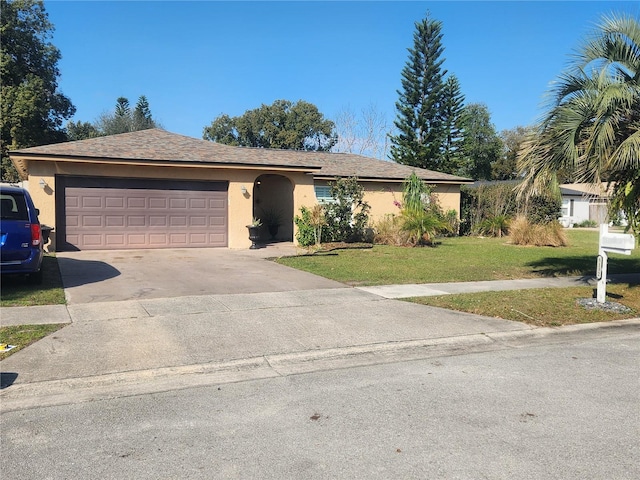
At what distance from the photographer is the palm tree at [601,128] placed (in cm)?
930

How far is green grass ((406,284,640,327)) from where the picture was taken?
8.38m

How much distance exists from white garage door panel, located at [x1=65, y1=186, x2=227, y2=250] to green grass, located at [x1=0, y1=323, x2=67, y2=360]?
10.4m

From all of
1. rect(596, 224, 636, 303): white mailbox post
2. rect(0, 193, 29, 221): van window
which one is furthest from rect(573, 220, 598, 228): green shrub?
rect(0, 193, 29, 221): van window

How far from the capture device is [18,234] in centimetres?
897

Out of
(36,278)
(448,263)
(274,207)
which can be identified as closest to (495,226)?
(274,207)

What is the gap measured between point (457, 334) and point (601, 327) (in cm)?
264

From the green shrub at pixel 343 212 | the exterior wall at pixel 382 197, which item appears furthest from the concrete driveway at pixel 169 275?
the exterior wall at pixel 382 197

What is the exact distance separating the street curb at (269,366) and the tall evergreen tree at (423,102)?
1322 inches

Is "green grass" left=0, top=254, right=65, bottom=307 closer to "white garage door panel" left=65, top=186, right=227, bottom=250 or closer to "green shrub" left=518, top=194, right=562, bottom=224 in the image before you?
"white garage door panel" left=65, top=186, right=227, bottom=250

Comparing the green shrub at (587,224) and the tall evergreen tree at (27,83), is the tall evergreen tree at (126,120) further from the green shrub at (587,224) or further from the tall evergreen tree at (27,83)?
the green shrub at (587,224)

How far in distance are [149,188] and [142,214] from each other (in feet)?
3.04

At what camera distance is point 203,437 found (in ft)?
13.1

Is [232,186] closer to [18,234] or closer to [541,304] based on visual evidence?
[18,234]

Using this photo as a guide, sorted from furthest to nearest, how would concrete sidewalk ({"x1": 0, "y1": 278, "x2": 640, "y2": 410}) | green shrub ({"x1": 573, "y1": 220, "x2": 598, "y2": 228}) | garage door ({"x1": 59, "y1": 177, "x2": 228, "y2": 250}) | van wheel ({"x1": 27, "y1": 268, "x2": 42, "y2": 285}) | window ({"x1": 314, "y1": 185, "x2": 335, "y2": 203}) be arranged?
green shrub ({"x1": 573, "y1": 220, "x2": 598, "y2": 228}) → window ({"x1": 314, "y1": 185, "x2": 335, "y2": 203}) → garage door ({"x1": 59, "y1": 177, "x2": 228, "y2": 250}) → van wheel ({"x1": 27, "y1": 268, "x2": 42, "y2": 285}) → concrete sidewalk ({"x1": 0, "y1": 278, "x2": 640, "y2": 410})
